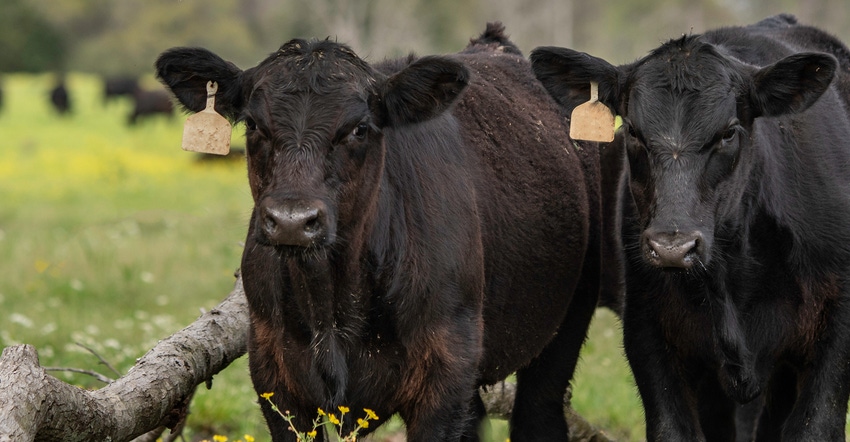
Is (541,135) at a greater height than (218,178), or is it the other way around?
(541,135)

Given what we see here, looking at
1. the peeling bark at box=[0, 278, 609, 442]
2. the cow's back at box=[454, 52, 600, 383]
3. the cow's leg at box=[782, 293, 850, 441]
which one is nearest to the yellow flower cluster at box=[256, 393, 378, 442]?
the peeling bark at box=[0, 278, 609, 442]

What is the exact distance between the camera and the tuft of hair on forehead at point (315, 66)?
562 centimetres

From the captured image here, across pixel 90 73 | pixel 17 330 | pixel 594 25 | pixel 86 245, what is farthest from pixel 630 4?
pixel 17 330

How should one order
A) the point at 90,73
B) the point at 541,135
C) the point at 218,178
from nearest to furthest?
the point at 541,135
the point at 218,178
the point at 90,73

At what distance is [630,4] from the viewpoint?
73625mm

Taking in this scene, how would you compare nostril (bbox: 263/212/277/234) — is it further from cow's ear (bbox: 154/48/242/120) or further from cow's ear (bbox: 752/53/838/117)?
cow's ear (bbox: 752/53/838/117)

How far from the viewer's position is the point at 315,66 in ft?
18.6

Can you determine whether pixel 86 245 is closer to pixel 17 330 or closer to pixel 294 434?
pixel 17 330

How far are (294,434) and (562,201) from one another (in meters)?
2.54

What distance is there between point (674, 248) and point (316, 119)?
5.59ft


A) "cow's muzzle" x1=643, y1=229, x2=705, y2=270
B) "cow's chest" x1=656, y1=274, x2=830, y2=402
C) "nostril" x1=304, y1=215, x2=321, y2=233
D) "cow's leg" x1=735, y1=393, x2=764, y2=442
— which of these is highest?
"nostril" x1=304, y1=215, x2=321, y2=233

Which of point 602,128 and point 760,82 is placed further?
point 602,128

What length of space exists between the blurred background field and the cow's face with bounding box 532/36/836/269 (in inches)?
41.8

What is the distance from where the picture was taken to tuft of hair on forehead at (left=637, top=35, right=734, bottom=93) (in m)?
6.07
